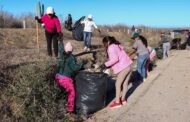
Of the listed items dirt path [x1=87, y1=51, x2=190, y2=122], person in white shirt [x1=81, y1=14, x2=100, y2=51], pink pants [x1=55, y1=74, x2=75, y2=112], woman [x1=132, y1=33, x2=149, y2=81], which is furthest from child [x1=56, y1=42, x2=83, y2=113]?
person in white shirt [x1=81, y1=14, x2=100, y2=51]

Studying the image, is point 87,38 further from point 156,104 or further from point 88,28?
point 156,104

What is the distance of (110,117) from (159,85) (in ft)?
13.0

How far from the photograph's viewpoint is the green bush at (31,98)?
6938 mm

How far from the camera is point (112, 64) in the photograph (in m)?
8.60

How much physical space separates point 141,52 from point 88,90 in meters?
4.61

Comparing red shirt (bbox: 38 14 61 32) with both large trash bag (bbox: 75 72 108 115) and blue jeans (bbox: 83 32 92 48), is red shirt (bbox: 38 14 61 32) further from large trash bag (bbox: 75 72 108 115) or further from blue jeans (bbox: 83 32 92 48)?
blue jeans (bbox: 83 32 92 48)

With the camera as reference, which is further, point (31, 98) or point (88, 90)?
point (88, 90)

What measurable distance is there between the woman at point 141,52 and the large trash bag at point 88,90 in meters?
4.18

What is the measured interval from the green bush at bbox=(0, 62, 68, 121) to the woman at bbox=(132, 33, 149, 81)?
4.92m

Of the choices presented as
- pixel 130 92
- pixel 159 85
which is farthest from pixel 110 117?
pixel 159 85

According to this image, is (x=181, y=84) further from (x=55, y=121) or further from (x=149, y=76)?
(x=55, y=121)

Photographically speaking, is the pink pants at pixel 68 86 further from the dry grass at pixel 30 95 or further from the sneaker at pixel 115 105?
the sneaker at pixel 115 105

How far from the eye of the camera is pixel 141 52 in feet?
41.0

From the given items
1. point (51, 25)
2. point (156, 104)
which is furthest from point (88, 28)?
point (156, 104)
